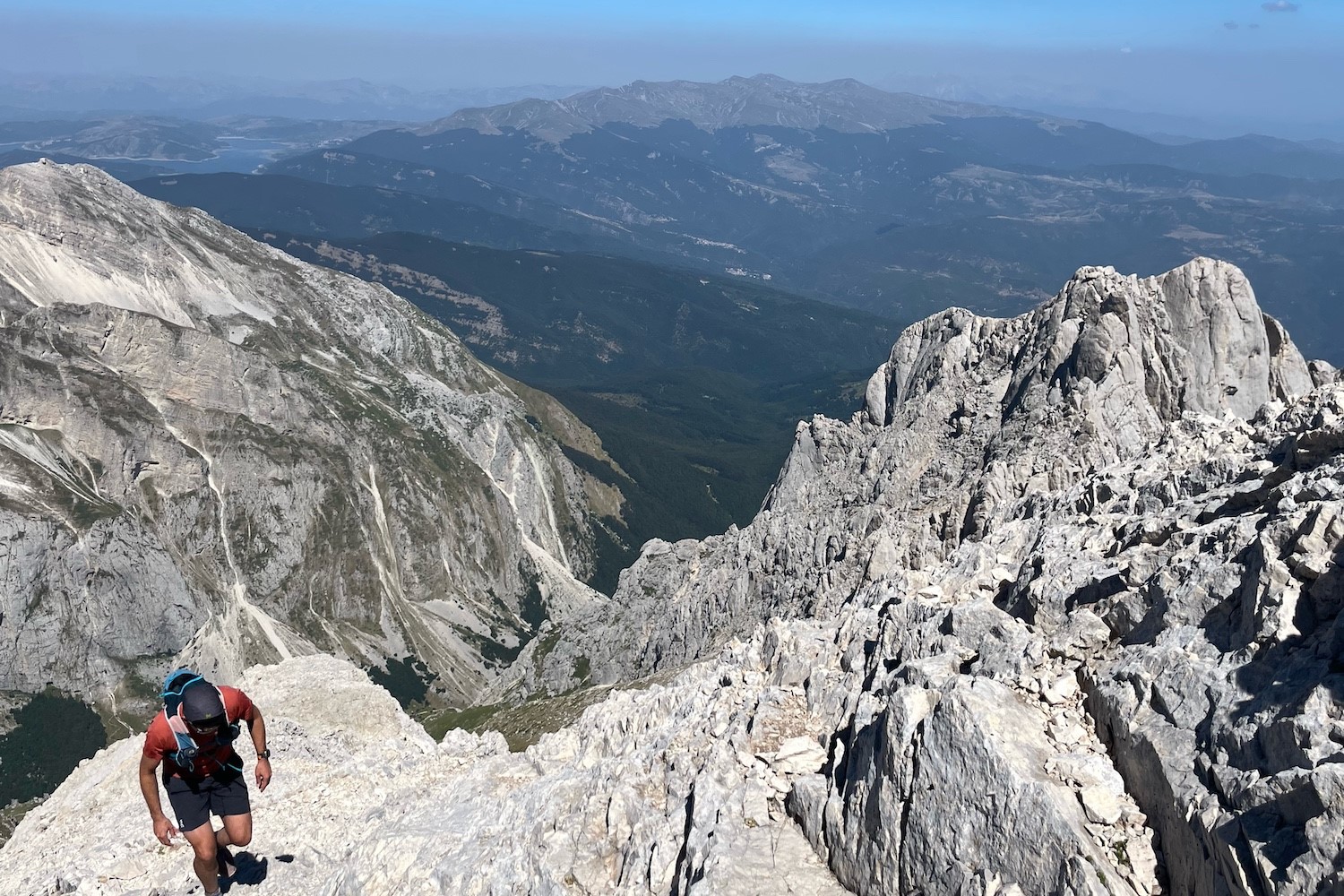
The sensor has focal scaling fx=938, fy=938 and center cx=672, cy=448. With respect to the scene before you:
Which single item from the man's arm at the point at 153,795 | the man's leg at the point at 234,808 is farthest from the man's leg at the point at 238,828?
the man's arm at the point at 153,795

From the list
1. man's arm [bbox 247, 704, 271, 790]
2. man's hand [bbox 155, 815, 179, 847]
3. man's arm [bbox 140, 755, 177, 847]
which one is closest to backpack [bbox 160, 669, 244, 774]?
man's arm [bbox 140, 755, 177, 847]

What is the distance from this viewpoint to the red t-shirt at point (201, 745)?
2392 centimetres

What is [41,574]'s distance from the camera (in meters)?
188

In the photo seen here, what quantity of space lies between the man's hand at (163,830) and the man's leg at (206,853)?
124cm

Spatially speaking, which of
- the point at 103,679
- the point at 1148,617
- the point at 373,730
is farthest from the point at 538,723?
the point at 103,679

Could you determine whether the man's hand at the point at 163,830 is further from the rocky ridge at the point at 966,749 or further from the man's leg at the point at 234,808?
the rocky ridge at the point at 966,749

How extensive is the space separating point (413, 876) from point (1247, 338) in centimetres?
8189

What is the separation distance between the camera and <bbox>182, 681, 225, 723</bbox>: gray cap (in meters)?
23.3

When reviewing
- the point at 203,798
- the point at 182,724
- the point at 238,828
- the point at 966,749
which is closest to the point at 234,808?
the point at 238,828

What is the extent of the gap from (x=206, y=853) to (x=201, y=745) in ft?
17.0

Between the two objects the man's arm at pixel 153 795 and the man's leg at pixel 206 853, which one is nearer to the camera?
the man's arm at pixel 153 795

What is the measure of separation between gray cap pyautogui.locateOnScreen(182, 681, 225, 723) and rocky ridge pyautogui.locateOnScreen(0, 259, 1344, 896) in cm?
Result: 1379

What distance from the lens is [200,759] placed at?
80.5 feet

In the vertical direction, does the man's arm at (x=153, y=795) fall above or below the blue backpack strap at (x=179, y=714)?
below
